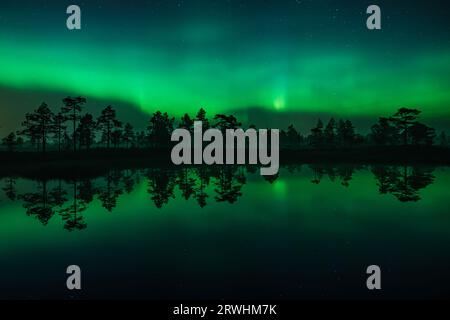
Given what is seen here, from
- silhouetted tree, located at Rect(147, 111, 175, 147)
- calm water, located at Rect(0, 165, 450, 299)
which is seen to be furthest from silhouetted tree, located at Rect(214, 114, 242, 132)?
calm water, located at Rect(0, 165, 450, 299)

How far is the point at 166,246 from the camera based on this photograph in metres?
12.2

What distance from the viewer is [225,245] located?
1221cm

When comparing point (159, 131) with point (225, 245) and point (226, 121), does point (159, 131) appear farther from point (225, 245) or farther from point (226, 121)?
point (225, 245)

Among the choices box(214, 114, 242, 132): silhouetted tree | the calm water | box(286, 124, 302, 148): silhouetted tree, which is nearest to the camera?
the calm water

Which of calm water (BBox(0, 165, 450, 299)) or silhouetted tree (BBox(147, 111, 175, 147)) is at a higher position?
silhouetted tree (BBox(147, 111, 175, 147))

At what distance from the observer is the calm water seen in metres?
8.84

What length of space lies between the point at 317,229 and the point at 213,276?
22.3ft

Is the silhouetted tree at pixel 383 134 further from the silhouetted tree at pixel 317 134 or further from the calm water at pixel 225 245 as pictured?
the calm water at pixel 225 245

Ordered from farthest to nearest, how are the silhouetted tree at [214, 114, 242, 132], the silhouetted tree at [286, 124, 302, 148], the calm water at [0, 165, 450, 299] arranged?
the silhouetted tree at [286, 124, 302, 148], the silhouetted tree at [214, 114, 242, 132], the calm water at [0, 165, 450, 299]

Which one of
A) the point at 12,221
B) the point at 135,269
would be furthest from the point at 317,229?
the point at 12,221

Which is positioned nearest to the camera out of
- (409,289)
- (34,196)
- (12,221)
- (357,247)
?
(409,289)

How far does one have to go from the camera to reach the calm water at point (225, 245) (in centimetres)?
884

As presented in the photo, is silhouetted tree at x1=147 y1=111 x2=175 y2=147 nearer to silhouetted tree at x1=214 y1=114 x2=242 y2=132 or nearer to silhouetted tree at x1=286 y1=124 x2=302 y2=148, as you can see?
silhouetted tree at x1=214 y1=114 x2=242 y2=132
